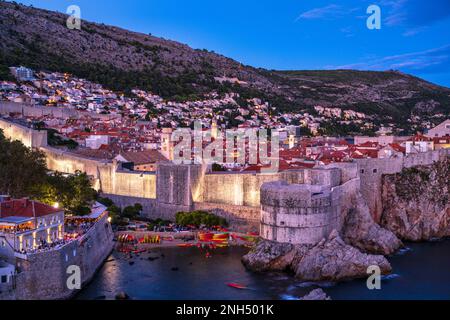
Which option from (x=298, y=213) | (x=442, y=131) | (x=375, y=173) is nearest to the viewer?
(x=298, y=213)

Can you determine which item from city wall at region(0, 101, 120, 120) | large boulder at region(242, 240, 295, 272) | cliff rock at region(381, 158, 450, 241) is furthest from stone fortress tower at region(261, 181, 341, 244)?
city wall at region(0, 101, 120, 120)

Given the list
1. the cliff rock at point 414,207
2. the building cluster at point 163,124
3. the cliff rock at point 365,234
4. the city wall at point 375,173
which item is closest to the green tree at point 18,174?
the building cluster at point 163,124

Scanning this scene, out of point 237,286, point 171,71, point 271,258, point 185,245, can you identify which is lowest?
point 237,286

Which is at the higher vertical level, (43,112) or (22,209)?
(43,112)

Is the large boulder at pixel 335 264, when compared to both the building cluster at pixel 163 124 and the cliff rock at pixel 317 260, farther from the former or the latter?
the building cluster at pixel 163 124

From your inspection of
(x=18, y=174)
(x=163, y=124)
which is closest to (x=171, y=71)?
(x=163, y=124)

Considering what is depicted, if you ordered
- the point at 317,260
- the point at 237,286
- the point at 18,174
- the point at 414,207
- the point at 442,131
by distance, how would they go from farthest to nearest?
1. the point at 442,131
2. the point at 414,207
3. the point at 18,174
4. the point at 317,260
5. the point at 237,286

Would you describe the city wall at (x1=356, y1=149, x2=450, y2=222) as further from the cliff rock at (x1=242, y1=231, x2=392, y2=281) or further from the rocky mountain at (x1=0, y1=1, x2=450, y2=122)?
the rocky mountain at (x1=0, y1=1, x2=450, y2=122)

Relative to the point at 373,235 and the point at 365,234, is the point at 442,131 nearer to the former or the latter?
the point at 373,235

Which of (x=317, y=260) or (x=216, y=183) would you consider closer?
(x=317, y=260)
